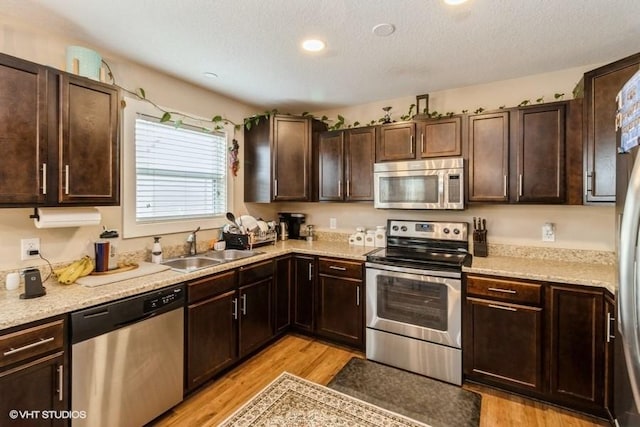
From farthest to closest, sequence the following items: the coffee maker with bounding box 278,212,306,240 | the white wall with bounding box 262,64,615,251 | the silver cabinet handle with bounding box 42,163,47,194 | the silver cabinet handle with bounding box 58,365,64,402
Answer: the coffee maker with bounding box 278,212,306,240 < the white wall with bounding box 262,64,615,251 < the silver cabinet handle with bounding box 42,163,47,194 < the silver cabinet handle with bounding box 58,365,64,402

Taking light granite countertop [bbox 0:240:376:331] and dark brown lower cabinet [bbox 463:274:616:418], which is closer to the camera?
light granite countertop [bbox 0:240:376:331]

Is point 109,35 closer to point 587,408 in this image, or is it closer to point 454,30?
point 454,30

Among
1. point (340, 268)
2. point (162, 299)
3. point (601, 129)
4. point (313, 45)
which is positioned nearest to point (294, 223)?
point (340, 268)

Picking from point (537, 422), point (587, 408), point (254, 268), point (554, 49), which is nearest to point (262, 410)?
point (254, 268)

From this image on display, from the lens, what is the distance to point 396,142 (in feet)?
9.76

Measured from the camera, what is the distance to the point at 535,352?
2133 mm

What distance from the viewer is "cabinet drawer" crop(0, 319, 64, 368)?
133 centimetres

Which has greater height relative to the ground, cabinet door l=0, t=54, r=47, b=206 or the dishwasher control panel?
cabinet door l=0, t=54, r=47, b=206

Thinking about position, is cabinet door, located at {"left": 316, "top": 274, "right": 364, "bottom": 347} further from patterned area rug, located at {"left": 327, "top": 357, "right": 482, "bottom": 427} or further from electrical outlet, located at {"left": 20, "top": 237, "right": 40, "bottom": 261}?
electrical outlet, located at {"left": 20, "top": 237, "right": 40, "bottom": 261}

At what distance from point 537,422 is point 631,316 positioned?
1.36m

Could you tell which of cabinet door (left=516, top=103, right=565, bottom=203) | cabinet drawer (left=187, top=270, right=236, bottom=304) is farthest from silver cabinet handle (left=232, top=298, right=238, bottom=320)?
cabinet door (left=516, top=103, right=565, bottom=203)

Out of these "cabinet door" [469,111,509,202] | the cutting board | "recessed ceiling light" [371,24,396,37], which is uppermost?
"recessed ceiling light" [371,24,396,37]

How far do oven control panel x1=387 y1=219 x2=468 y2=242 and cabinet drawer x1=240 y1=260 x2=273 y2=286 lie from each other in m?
1.27

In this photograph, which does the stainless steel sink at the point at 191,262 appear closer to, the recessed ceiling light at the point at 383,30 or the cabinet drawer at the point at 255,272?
the cabinet drawer at the point at 255,272
